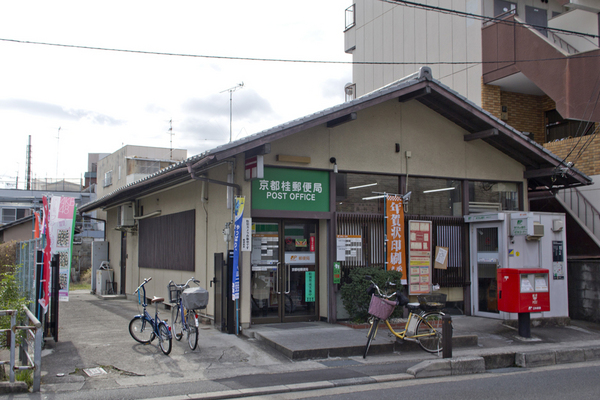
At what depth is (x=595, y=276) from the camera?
12.7 m

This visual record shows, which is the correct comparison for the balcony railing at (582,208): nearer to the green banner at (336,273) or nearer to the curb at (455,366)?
the curb at (455,366)

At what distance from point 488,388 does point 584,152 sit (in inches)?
400

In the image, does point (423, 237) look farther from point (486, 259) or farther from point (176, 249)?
point (176, 249)

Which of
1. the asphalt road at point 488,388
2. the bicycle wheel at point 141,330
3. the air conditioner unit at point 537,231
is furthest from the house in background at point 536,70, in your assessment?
the bicycle wheel at point 141,330

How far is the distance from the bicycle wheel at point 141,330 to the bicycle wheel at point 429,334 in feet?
15.8

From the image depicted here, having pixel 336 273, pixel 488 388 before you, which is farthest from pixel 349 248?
pixel 488 388

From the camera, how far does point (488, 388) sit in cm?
730

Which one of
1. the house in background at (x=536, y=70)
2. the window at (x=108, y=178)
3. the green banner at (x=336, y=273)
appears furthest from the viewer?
the window at (x=108, y=178)

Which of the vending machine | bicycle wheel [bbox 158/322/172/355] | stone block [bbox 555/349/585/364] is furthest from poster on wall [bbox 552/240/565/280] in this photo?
bicycle wheel [bbox 158/322/172/355]

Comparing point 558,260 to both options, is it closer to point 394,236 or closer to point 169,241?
point 394,236

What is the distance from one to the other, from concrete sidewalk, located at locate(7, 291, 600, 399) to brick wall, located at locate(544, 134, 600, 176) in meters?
5.25

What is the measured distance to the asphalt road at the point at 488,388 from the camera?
6848 millimetres

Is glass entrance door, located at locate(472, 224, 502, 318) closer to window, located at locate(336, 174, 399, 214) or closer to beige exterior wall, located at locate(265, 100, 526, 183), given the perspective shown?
beige exterior wall, located at locate(265, 100, 526, 183)

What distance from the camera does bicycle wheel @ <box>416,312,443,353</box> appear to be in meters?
9.33
